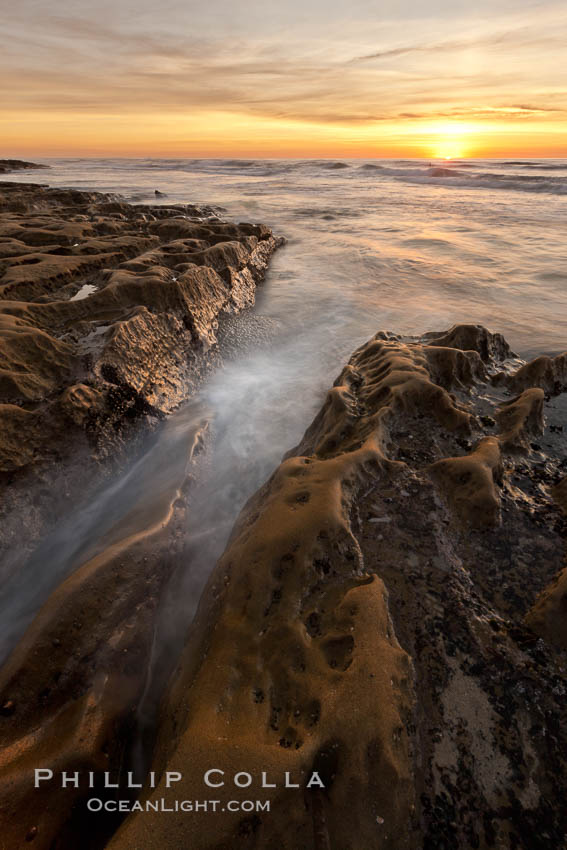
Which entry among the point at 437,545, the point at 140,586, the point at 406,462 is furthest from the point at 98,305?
the point at 437,545

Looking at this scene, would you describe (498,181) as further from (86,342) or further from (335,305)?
(86,342)

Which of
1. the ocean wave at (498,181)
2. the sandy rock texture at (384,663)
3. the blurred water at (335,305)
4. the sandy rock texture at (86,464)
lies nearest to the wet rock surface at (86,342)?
the sandy rock texture at (86,464)

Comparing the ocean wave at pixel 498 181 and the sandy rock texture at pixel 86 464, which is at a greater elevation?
the ocean wave at pixel 498 181

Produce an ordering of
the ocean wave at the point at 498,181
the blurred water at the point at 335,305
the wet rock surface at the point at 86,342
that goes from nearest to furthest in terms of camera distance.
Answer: the wet rock surface at the point at 86,342 < the blurred water at the point at 335,305 < the ocean wave at the point at 498,181

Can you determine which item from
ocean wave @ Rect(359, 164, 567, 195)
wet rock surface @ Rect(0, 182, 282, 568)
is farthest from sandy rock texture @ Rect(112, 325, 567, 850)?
ocean wave @ Rect(359, 164, 567, 195)

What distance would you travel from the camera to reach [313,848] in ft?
5.55

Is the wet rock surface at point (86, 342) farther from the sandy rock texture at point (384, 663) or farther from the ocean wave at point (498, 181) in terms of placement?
the ocean wave at point (498, 181)

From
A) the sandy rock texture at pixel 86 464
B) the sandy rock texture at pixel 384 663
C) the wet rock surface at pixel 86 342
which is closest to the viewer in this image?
the sandy rock texture at pixel 384 663

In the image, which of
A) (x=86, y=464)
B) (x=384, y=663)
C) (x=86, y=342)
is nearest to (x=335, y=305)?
(x=86, y=342)

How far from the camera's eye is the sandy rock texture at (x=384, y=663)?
5.78ft

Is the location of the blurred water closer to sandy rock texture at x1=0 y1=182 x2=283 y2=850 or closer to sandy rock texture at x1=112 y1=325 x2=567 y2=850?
sandy rock texture at x1=0 y1=182 x2=283 y2=850

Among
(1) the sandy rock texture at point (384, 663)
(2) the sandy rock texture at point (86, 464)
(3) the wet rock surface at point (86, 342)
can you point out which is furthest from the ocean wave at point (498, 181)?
(1) the sandy rock texture at point (384, 663)

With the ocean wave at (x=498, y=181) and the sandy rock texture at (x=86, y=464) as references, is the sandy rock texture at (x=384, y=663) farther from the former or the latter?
the ocean wave at (x=498, y=181)

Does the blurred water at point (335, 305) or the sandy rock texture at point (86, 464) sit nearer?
the sandy rock texture at point (86, 464)
